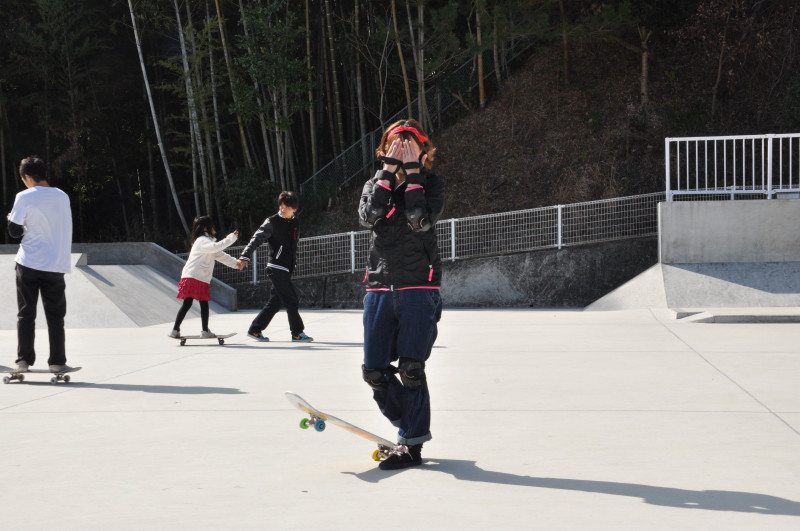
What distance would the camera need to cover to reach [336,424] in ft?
13.3

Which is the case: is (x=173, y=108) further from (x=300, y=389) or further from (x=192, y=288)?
(x=300, y=389)

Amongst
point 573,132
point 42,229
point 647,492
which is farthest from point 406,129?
point 573,132

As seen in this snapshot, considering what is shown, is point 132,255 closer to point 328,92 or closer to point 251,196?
point 251,196

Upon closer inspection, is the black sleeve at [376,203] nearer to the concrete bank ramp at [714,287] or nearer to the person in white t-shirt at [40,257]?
the person in white t-shirt at [40,257]

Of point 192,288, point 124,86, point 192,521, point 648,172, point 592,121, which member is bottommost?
point 192,521

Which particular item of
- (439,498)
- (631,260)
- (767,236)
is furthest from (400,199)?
(631,260)

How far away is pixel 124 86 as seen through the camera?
25859mm

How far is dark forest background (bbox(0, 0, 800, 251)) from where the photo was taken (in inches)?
835

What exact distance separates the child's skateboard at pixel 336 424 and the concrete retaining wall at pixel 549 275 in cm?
1362

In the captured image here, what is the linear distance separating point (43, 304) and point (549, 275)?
1211 cm

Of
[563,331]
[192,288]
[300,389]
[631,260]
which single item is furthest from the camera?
[631,260]

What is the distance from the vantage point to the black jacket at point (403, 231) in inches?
158

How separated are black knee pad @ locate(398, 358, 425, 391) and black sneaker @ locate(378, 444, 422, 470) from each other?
0.90 ft

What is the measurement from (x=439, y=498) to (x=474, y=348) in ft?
18.5
